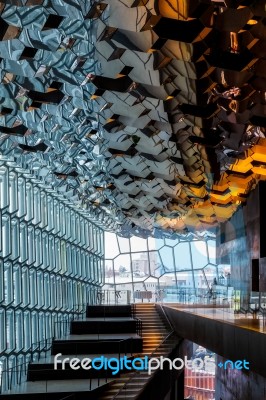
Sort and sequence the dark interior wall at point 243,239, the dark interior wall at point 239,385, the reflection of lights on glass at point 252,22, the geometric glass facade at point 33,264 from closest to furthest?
the reflection of lights on glass at point 252,22
the geometric glass facade at point 33,264
the dark interior wall at point 243,239
the dark interior wall at point 239,385

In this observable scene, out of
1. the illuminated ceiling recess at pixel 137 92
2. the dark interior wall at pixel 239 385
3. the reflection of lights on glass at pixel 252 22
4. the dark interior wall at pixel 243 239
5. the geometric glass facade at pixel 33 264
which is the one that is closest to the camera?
the illuminated ceiling recess at pixel 137 92

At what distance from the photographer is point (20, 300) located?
949 inches

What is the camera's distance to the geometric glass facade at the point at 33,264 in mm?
22688

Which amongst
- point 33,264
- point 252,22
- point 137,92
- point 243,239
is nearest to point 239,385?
point 243,239

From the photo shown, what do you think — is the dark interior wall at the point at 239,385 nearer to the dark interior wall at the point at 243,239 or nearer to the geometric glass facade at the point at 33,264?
the dark interior wall at the point at 243,239

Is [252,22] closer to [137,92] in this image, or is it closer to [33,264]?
[137,92]

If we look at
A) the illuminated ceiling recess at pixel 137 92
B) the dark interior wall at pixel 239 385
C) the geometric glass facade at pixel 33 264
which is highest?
the illuminated ceiling recess at pixel 137 92

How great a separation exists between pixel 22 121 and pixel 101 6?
6975 millimetres

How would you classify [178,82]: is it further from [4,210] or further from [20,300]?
[20,300]

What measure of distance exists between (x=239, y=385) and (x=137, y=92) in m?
18.4

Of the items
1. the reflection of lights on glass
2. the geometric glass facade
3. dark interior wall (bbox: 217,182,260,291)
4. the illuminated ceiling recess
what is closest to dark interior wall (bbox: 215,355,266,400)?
dark interior wall (bbox: 217,182,260,291)

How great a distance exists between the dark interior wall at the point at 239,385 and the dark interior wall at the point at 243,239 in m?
3.18

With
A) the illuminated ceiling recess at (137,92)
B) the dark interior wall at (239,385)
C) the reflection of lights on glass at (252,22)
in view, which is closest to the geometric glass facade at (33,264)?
the illuminated ceiling recess at (137,92)

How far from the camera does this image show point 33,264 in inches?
1043
